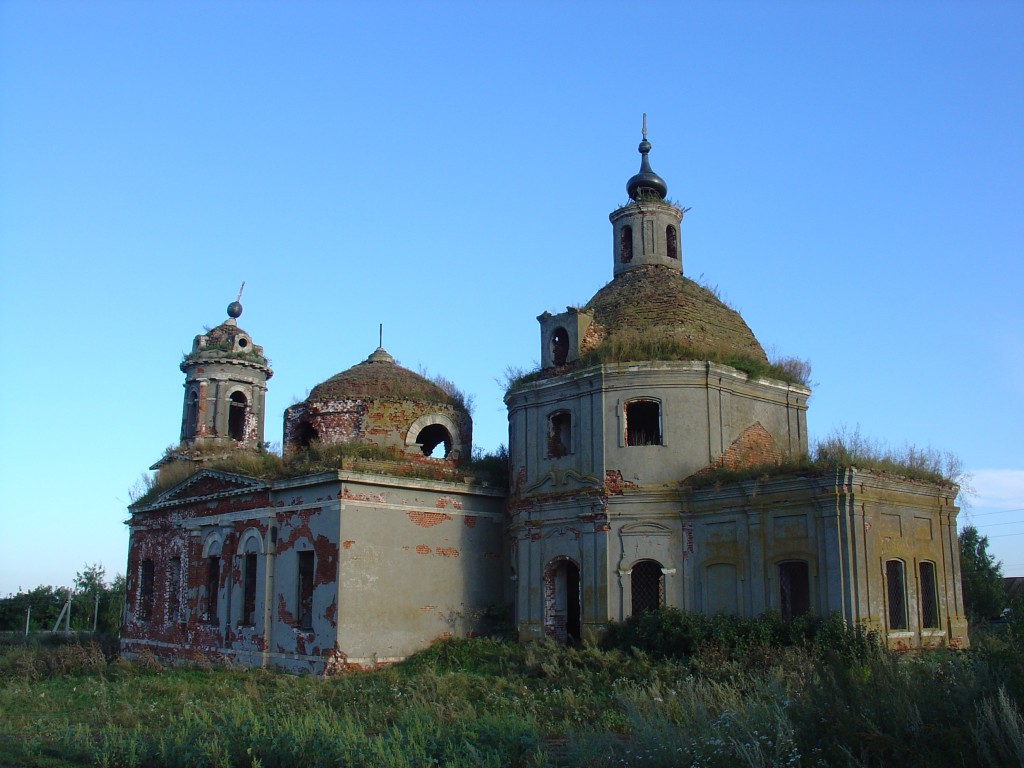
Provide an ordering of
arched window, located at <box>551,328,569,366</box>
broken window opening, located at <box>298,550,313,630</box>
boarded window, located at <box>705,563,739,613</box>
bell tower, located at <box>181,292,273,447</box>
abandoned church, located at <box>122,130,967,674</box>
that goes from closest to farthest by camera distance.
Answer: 1. abandoned church, located at <box>122,130,967,674</box>
2. boarded window, located at <box>705,563,739,613</box>
3. broken window opening, located at <box>298,550,313,630</box>
4. arched window, located at <box>551,328,569,366</box>
5. bell tower, located at <box>181,292,273,447</box>

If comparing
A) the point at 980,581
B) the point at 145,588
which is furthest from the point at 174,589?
the point at 980,581

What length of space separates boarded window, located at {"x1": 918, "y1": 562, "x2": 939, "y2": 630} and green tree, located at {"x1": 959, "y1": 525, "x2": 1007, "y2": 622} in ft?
53.5

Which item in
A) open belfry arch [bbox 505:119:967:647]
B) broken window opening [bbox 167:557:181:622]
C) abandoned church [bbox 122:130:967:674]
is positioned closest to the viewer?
open belfry arch [bbox 505:119:967:647]

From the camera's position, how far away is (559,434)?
22031 millimetres

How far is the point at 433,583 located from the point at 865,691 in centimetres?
1483

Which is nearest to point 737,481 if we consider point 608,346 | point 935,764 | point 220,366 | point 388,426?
point 608,346

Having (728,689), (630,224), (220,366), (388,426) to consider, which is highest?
(630,224)

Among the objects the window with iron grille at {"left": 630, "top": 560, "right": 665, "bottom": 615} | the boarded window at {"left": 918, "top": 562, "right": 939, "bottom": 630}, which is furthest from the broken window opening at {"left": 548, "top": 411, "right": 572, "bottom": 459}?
the boarded window at {"left": 918, "top": 562, "right": 939, "bottom": 630}

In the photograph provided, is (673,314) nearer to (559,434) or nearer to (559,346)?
(559,346)

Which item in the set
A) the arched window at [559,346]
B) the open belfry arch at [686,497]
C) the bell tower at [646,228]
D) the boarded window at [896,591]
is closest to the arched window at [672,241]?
the bell tower at [646,228]

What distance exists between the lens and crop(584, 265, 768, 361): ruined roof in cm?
2169

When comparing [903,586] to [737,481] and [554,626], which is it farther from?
[554,626]

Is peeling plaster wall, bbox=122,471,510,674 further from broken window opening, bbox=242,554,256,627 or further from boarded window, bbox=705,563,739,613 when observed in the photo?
boarded window, bbox=705,563,739,613

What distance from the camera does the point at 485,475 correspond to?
2409 centimetres
